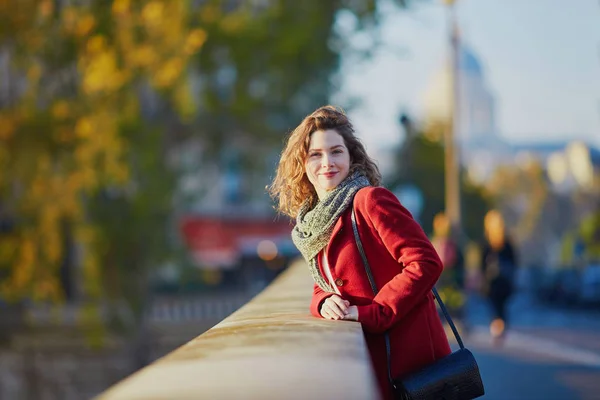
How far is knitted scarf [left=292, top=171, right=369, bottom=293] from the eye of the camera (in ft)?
13.8

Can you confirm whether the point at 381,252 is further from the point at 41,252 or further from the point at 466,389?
the point at 41,252

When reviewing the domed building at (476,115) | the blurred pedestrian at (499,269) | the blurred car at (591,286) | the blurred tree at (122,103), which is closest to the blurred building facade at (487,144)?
the domed building at (476,115)

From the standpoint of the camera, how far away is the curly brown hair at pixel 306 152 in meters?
4.46

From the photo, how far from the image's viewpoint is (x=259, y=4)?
92.9ft

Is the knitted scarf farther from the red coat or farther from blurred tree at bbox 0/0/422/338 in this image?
blurred tree at bbox 0/0/422/338

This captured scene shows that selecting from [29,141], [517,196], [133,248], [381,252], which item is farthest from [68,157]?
[517,196]

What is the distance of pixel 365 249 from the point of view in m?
4.16

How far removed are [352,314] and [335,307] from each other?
0.12m

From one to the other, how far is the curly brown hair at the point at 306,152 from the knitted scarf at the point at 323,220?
115mm

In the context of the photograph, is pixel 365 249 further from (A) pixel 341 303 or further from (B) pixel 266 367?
(B) pixel 266 367

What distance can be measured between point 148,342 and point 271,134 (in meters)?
6.14

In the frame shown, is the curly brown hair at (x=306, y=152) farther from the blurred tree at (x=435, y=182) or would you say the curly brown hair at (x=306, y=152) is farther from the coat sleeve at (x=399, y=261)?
the blurred tree at (x=435, y=182)

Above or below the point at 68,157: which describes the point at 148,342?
below

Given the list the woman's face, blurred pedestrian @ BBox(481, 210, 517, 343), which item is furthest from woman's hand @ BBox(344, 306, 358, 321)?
blurred pedestrian @ BBox(481, 210, 517, 343)
